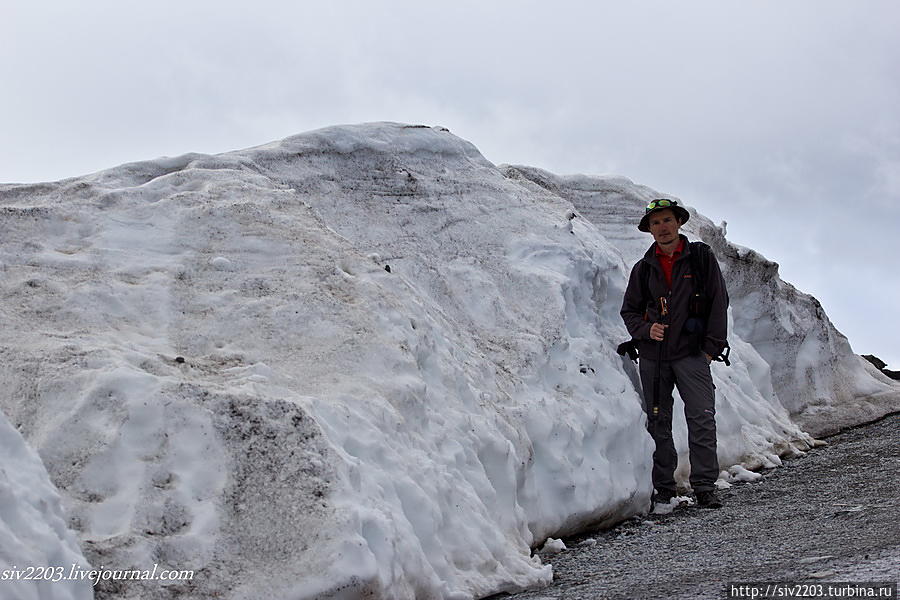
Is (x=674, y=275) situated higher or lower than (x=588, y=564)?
higher

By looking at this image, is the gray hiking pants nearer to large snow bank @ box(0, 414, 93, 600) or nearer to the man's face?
the man's face

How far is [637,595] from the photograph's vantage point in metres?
5.33

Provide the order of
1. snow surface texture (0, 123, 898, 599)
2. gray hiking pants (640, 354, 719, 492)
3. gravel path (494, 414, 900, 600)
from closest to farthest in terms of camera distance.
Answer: snow surface texture (0, 123, 898, 599) → gravel path (494, 414, 900, 600) → gray hiking pants (640, 354, 719, 492)

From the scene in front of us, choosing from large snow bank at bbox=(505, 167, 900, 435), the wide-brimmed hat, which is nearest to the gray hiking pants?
the wide-brimmed hat

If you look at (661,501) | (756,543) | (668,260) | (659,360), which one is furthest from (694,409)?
(756,543)

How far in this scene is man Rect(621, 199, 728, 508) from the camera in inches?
339

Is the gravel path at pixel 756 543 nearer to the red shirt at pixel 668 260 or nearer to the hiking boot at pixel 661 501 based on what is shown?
the hiking boot at pixel 661 501

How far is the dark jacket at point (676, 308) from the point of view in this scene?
8.57m

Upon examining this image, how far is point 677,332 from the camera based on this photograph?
8.70m

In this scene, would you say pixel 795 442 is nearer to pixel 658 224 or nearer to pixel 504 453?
pixel 658 224

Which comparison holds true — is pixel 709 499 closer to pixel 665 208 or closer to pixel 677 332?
pixel 677 332

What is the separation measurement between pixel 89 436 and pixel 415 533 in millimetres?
1701

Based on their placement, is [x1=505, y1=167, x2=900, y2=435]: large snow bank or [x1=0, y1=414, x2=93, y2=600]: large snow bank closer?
[x1=0, y1=414, x2=93, y2=600]: large snow bank

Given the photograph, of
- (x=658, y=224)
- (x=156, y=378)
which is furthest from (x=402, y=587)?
(x=658, y=224)
